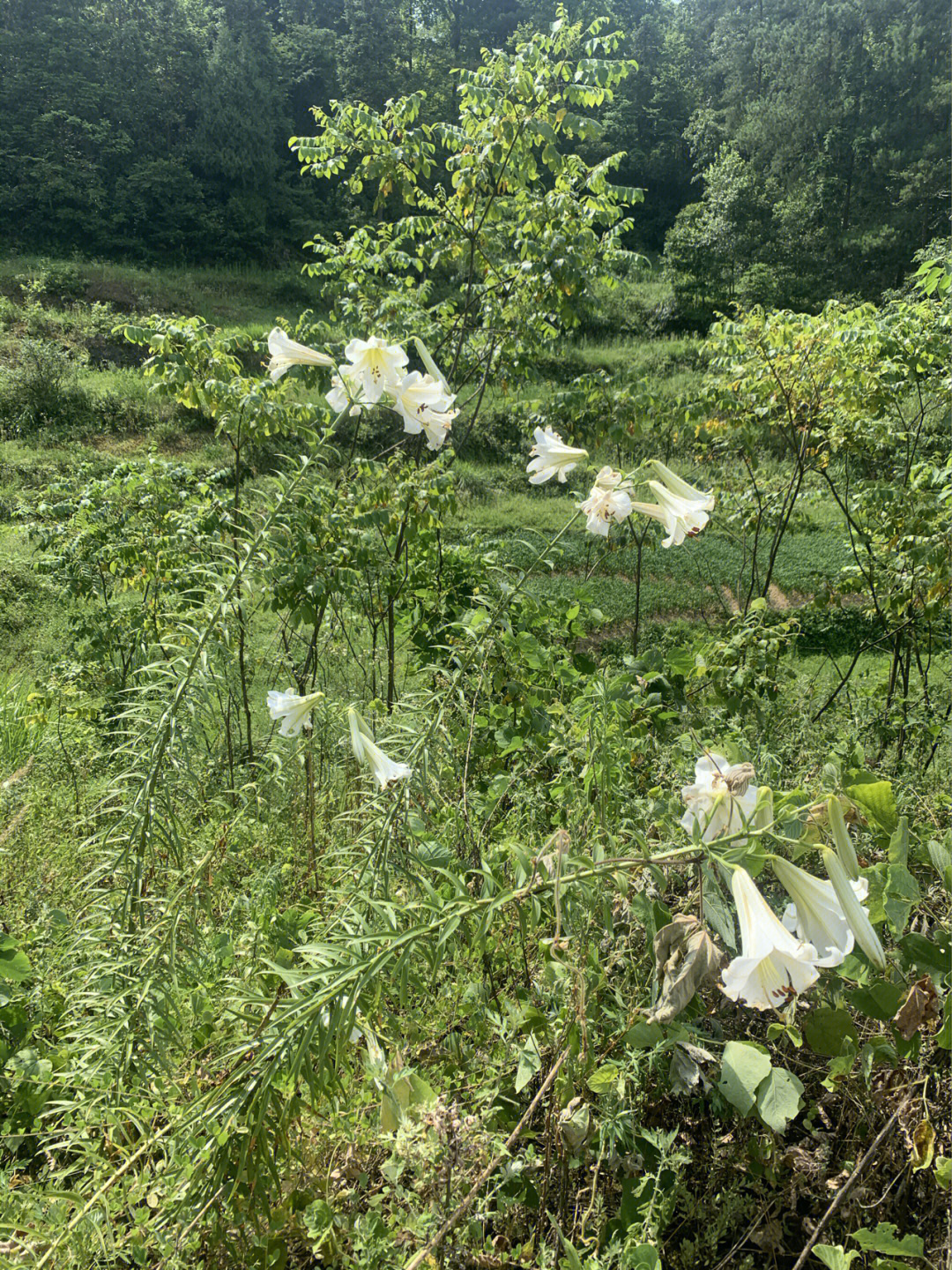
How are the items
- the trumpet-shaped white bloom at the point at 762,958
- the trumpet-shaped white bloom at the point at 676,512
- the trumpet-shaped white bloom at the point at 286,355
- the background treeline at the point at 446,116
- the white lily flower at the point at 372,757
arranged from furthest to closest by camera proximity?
the background treeline at the point at 446,116 → the trumpet-shaped white bloom at the point at 286,355 → the trumpet-shaped white bloom at the point at 676,512 → the white lily flower at the point at 372,757 → the trumpet-shaped white bloom at the point at 762,958

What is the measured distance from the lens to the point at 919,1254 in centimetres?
84

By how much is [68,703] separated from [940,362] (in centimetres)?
481

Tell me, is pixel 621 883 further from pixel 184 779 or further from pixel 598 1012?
pixel 184 779

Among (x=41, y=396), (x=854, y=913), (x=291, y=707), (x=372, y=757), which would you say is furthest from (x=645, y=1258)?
(x=41, y=396)

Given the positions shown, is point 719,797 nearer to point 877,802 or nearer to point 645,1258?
point 877,802

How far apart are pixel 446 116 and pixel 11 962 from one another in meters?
32.8

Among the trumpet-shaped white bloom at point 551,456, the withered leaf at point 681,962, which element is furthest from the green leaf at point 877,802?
the trumpet-shaped white bloom at point 551,456

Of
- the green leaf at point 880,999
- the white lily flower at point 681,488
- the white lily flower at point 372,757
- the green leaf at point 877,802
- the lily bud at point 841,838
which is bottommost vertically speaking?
the green leaf at point 880,999

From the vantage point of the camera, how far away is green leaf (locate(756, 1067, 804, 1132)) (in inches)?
37.6

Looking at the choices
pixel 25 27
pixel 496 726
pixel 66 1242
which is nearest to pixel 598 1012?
pixel 66 1242

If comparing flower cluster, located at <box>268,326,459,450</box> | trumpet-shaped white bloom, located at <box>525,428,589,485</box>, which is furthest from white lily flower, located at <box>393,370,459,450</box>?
trumpet-shaped white bloom, located at <box>525,428,589,485</box>

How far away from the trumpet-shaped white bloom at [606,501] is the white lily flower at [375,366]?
0.37 m

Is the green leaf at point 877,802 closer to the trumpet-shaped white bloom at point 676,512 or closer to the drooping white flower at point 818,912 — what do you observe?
the drooping white flower at point 818,912

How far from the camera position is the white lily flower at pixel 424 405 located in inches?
51.2
